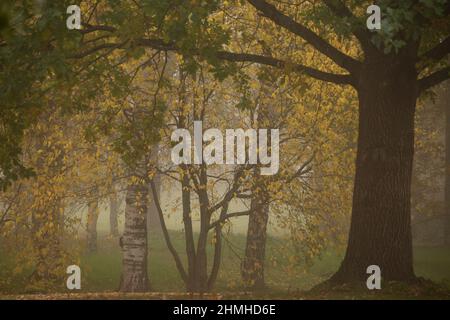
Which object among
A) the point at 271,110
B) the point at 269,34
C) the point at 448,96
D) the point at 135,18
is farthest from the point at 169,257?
the point at 135,18

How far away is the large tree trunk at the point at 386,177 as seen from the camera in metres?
10.3

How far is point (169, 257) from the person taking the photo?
2469cm

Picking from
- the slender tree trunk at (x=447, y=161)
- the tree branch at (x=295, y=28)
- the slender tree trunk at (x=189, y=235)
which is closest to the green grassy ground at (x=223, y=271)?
the slender tree trunk at (x=447, y=161)

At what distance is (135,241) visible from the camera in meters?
15.8

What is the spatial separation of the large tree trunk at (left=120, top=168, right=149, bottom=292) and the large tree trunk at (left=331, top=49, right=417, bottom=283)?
6562 millimetres

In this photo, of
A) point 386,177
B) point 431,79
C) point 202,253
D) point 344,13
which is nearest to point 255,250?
point 202,253

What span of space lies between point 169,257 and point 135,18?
16.0 metres

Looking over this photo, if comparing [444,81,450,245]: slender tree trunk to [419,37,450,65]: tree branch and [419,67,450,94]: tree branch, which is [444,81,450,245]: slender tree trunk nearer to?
[419,67,450,94]: tree branch

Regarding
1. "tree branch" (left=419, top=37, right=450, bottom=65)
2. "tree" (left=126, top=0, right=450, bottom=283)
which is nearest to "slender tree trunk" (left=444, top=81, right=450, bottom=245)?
"tree branch" (left=419, top=37, right=450, bottom=65)

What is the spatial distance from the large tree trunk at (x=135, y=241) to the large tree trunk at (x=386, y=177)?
21.5 ft

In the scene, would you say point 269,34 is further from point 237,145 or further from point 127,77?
point 127,77

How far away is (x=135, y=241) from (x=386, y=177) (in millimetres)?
7552

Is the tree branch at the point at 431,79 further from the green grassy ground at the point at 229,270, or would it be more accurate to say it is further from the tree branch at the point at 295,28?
the green grassy ground at the point at 229,270
